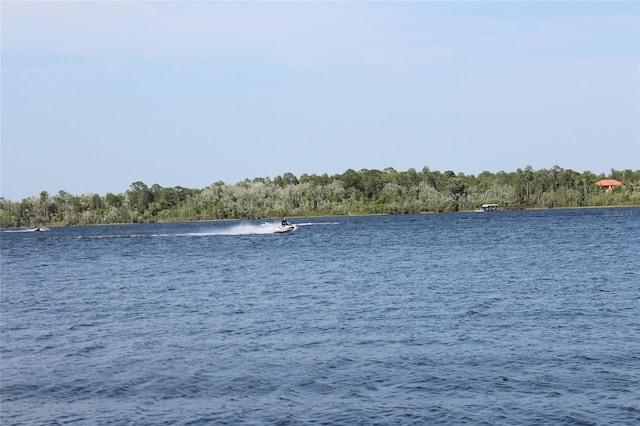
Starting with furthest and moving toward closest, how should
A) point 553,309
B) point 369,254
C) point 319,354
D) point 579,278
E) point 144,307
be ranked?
point 369,254
point 579,278
point 144,307
point 553,309
point 319,354

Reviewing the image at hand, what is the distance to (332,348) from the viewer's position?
30734 mm

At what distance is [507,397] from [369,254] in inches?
2482

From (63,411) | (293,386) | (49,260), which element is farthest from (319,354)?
(49,260)

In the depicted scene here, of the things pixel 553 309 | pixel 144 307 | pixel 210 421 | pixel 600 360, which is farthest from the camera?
pixel 144 307

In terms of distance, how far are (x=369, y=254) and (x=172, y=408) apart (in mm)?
63900

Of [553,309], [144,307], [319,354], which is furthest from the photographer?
[144,307]

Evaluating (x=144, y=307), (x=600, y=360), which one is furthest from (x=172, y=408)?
(x=144, y=307)

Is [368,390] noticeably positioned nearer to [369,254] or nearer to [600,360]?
[600,360]

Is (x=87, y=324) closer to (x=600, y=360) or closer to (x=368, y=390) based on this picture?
(x=368, y=390)

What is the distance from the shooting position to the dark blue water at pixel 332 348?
2264 centimetres

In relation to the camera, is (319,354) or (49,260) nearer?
(319,354)

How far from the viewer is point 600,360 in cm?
2711

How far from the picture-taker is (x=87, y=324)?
39.3m

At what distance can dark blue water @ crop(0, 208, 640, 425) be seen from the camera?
22.6m
